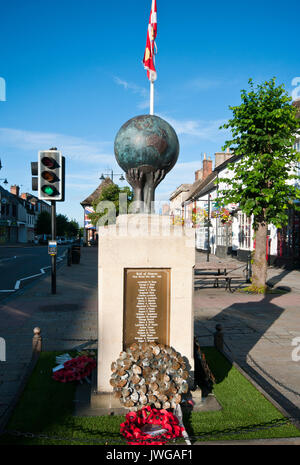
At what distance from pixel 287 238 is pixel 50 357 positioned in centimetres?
1897

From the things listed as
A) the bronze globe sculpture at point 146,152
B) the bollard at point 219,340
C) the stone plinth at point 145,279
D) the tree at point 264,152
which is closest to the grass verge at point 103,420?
the stone plinth at point 145,279

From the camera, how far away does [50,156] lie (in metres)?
9.40

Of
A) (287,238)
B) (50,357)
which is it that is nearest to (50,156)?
(50,357)

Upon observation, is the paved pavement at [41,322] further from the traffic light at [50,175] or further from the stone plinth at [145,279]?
the traffic light at [50,175]

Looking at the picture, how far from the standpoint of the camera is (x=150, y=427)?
11.2 feet

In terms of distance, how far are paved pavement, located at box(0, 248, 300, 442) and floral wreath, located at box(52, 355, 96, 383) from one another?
23.7 inches

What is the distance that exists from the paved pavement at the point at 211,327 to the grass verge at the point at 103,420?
34 centimetres

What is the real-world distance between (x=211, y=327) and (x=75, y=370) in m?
3.99

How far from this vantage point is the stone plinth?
13.2 feet

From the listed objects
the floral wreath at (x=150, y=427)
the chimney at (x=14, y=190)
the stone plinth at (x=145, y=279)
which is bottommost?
the floral wreath at (x=150, y=427)

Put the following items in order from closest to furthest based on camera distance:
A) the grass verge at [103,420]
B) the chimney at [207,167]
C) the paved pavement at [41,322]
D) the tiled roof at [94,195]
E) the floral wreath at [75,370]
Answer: the grass verge at [103,420] < the floral wreath at [75,370] < the paved pavement at [41,322] < the chimney at [207,167] < the tiled roof at [94,195]

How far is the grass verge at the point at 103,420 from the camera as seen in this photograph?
3359 millimetres

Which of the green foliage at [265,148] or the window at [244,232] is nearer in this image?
the green foliage at [265,148]
